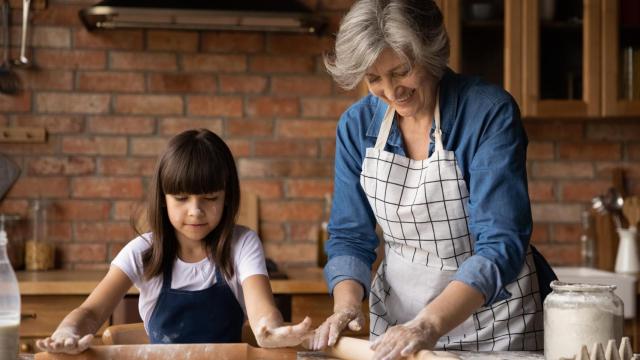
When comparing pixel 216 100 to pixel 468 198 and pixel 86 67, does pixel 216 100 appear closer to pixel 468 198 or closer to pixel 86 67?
pixel 86 67

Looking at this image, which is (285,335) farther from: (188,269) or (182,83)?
(182,83)

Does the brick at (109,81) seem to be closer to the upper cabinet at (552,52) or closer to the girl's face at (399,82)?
the upper cabinet at (552,52)

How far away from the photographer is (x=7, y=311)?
4.67 feet

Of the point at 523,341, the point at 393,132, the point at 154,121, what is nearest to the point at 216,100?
the point at 154,121

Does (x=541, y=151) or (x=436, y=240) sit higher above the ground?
(x=541, y=151)

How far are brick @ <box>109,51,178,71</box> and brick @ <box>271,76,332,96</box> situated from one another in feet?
1.18

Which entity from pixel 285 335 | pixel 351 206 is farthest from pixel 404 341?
pixel 351 206

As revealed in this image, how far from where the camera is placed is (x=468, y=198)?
163cm

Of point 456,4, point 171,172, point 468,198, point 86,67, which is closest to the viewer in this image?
point 468,198

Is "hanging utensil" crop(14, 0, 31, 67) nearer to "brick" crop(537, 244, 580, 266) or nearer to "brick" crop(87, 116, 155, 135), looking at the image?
"brick" crop(87, 116, 155, 135)

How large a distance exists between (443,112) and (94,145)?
72.9 inches

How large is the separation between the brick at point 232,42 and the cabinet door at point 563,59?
0.91 m

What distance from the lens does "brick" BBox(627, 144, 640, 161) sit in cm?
333

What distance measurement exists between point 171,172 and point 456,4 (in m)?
1.47
